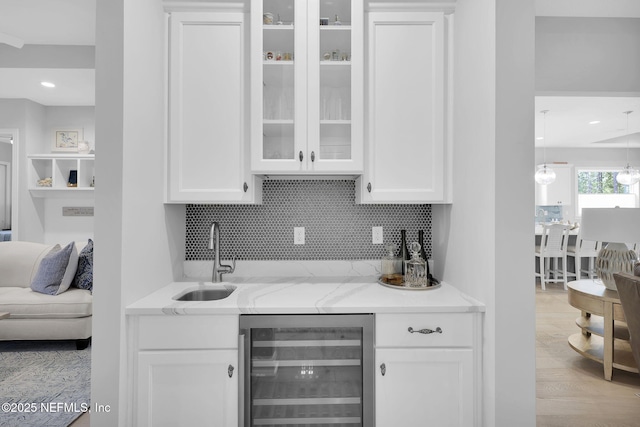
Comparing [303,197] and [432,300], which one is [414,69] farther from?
[432,300]

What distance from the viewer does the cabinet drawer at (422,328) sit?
63.7 inches

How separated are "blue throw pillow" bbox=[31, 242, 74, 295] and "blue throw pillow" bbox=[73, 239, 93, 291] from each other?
0.11 m

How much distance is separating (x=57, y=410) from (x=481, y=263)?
266 centimetres

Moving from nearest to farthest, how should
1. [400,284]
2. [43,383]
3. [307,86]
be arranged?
[307,86]
[400,284]
[43,383]

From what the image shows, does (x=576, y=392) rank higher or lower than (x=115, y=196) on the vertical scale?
lower

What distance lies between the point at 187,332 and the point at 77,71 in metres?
3.47

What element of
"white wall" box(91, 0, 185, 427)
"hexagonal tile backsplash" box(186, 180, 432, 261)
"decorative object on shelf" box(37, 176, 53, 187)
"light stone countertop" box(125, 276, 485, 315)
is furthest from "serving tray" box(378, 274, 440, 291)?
"decorative object on shelf" box(37, 176, 53, 187)

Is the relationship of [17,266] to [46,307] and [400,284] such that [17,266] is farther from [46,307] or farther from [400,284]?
[400,284]

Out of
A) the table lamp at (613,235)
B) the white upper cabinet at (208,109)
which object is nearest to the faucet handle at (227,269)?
the white upper cabinet at (208,109)

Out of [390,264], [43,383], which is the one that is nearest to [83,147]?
[43,383]

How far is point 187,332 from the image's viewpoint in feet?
5.23

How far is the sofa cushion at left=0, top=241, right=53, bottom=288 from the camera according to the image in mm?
3371

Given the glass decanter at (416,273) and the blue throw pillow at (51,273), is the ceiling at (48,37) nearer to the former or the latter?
the blue throw pillow at (51,273)

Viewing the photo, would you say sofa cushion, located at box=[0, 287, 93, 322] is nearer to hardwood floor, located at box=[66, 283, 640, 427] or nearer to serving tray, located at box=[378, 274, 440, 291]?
hardwood floor, located at box=[66, 283, 640, 427]
